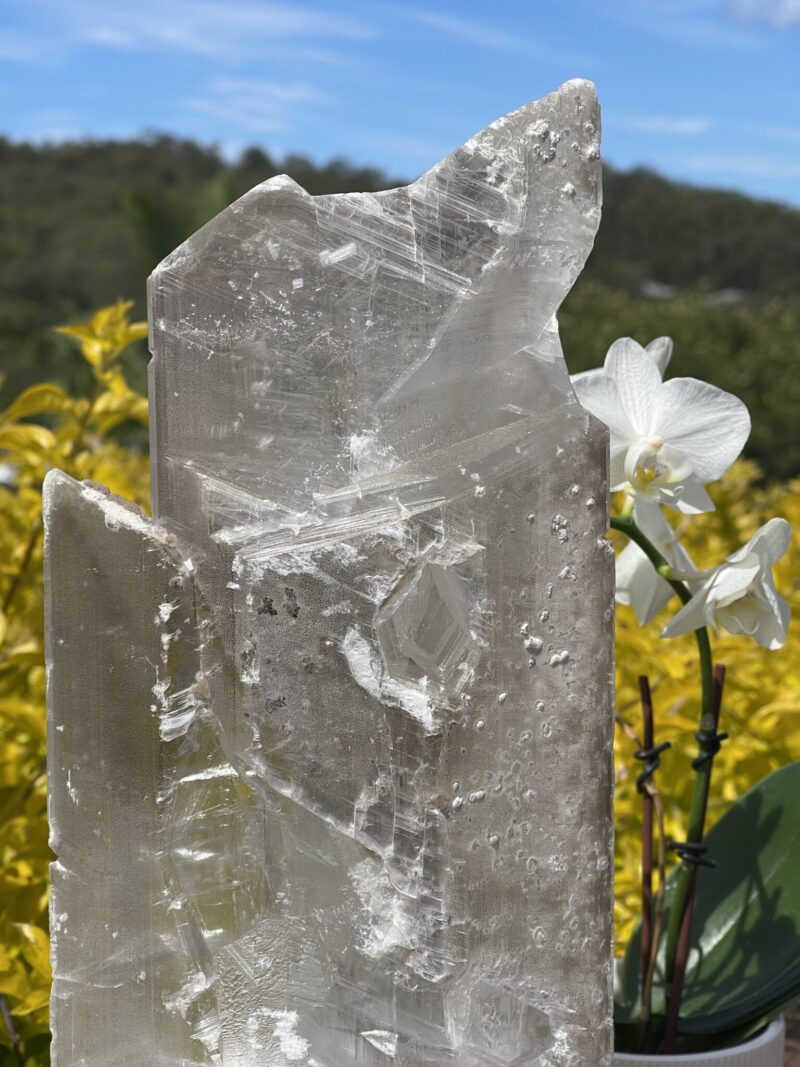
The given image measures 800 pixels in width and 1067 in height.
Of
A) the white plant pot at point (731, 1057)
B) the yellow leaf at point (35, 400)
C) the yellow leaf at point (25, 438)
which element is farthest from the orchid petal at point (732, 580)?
the yellow leaf at point (25, 438)

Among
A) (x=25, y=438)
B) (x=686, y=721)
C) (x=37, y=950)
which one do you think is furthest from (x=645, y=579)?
(x=25, y=438)

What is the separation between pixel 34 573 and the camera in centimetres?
166

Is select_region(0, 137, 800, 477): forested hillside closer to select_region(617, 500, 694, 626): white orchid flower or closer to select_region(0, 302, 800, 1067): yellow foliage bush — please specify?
select_region(0, 302, 800, 1067): yellow foliage bush

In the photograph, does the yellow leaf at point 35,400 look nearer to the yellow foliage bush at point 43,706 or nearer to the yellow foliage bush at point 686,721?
the yellow foliage bush at point 43,706

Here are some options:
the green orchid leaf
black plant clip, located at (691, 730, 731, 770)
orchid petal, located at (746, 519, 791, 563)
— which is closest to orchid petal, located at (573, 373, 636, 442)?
orchid petal, located at (746, 519, 791, 563)

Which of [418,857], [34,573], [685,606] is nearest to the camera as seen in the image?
[418,857]

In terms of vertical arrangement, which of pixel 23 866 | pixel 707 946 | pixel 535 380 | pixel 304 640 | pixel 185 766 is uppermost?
pixel 535 380

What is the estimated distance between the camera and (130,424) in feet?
17.9

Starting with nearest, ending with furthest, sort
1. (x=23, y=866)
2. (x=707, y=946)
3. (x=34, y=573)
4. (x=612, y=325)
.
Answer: (x=707, y=946) → (x=23, y=866) → (x=34, y=573) → (x=612, y=325)

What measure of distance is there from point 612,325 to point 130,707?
535 inches

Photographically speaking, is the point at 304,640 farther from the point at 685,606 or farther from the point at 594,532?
the point at 685,606

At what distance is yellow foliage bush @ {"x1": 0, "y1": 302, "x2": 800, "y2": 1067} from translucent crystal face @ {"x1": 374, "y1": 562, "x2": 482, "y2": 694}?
0.52 meters

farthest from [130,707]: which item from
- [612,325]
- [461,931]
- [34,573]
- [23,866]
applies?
[612,325]

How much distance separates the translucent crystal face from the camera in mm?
775
